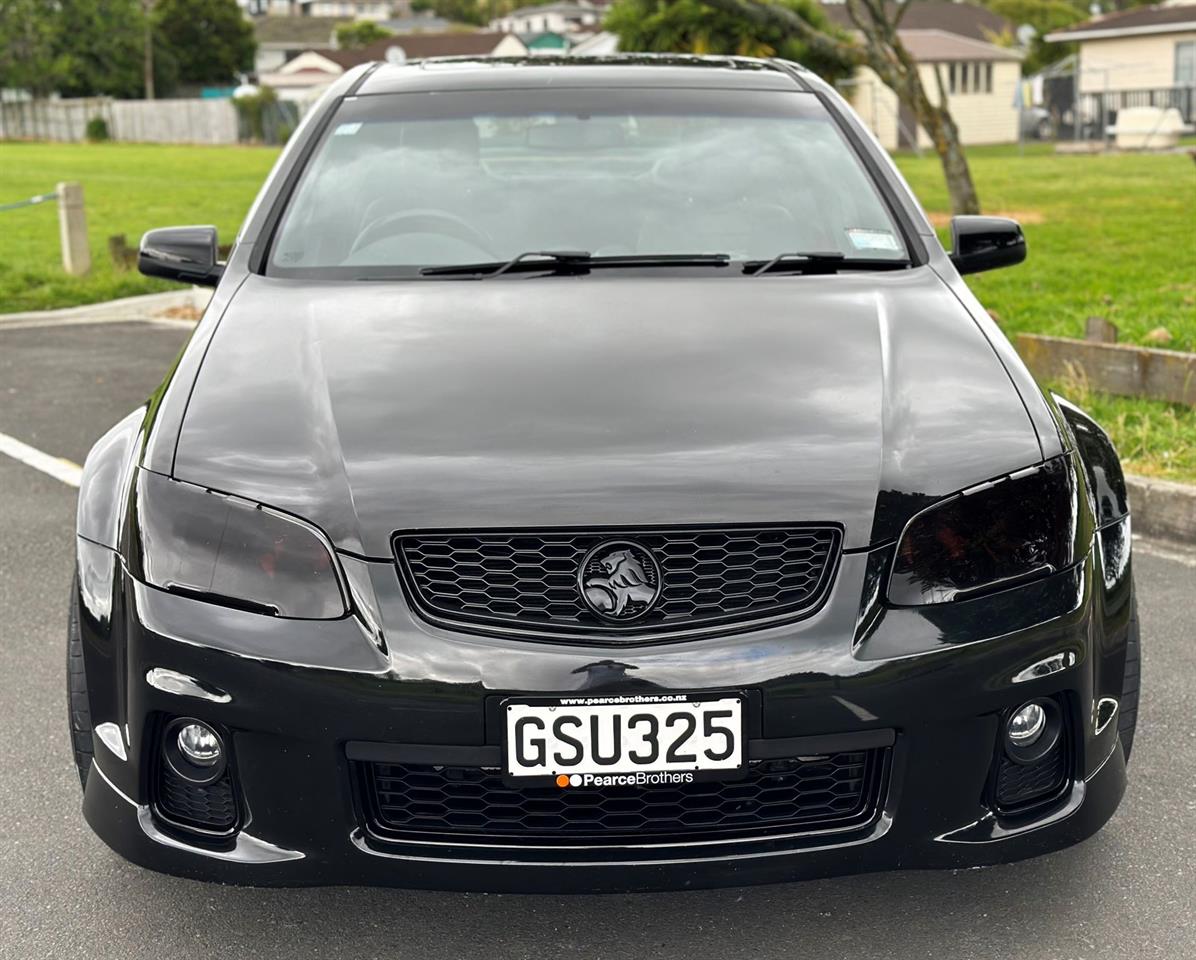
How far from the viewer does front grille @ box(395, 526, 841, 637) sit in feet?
8.23

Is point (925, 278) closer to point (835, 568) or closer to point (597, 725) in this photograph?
point (835, 568)

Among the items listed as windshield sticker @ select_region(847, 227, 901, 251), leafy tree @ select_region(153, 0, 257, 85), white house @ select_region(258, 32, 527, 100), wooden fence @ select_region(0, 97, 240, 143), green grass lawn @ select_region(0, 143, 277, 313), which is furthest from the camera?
leafy tree @ select_region(153, 0, 257, 85)

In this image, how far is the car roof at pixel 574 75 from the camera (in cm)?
426

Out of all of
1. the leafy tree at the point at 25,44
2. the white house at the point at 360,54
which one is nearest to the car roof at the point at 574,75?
the white house at the point at 360,54

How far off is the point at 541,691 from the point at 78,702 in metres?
0.89

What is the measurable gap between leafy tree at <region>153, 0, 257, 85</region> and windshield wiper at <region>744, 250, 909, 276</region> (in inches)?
3762

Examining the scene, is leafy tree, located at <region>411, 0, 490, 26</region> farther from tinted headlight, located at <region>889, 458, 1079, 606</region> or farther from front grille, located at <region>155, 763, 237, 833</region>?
front grille, located at <region>155, 763, 237, 833</region>

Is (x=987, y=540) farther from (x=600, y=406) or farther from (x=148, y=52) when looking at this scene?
(x=148, y=52)

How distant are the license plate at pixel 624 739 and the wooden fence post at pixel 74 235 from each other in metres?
13.1

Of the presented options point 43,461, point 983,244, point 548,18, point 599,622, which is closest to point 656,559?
point 599,622

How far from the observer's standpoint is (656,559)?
2541mm

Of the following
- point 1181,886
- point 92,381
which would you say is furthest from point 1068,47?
point 1181,886

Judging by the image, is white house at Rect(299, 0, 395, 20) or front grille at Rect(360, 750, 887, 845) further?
white house at Rect(299, 0, 395, 20)

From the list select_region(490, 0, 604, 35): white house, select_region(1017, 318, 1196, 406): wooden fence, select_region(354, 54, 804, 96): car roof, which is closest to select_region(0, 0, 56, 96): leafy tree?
select_region(490, 0, 604, 35): white house
